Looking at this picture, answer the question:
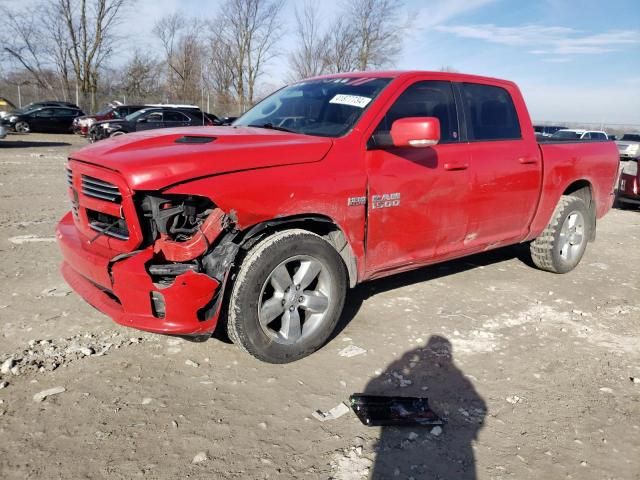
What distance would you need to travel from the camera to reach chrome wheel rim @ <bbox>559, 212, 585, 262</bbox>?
5246 mm

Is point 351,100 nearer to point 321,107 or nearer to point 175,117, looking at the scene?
point 321,107

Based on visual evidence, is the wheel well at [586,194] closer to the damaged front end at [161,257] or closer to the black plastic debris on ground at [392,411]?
the black plastic debris on ground at [392,411]

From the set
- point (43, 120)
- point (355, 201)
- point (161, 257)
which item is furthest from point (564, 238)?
point (43, 120)

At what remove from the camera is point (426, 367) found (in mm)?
3291

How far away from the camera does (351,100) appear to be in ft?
12.0

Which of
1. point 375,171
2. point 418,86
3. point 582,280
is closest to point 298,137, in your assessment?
point 375,171

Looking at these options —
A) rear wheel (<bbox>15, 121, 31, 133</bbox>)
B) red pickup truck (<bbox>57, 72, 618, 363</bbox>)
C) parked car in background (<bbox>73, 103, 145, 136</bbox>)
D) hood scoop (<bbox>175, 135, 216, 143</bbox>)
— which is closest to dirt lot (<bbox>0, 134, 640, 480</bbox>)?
red pickup truck (<bbox>57, 72, 618, 363</bbox>)

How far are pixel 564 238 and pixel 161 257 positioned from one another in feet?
14.2

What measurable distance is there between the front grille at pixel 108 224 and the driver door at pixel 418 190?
156cm

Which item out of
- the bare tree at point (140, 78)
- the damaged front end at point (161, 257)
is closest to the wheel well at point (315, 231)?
the damaged front end at point (161, 257)

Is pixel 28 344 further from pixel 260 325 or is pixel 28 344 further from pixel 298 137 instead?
pixel 298 137

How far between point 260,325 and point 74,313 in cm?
168

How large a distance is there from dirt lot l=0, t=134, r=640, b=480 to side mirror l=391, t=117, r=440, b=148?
1444mm

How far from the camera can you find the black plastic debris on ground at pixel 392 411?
264cm
